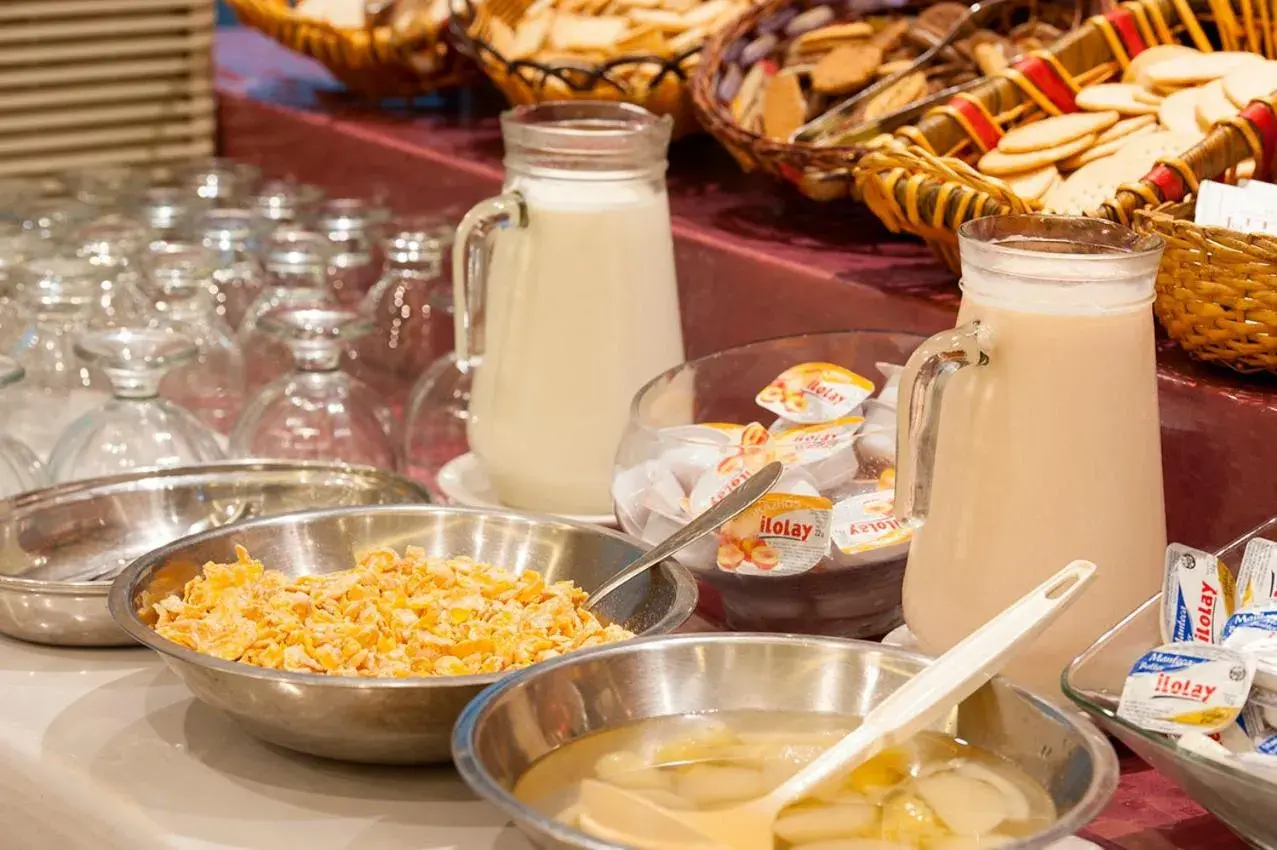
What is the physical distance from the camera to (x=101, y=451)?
1.60 metres

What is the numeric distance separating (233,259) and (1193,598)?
1418 millimetres

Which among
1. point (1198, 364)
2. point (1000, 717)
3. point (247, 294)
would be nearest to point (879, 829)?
point (1000, 717)

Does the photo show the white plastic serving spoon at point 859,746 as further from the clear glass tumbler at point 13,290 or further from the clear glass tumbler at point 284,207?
the clear glass tumbler at point 284,207

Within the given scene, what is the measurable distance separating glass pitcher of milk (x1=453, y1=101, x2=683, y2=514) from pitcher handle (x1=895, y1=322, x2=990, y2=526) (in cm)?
45

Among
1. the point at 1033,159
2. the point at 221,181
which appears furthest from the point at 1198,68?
the point at 221,181

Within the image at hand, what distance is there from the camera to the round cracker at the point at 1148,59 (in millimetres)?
1563

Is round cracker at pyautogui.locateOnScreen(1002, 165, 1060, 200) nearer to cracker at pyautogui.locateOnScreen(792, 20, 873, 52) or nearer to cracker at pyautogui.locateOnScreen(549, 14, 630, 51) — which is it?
cracker at pyautogui.locateOnScreen(792, 20, 873, 52)

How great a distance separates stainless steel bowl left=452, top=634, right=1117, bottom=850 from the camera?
936 millimetres

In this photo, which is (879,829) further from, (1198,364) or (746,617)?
(1198,364)

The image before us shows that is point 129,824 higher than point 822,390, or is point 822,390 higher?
point 822,390

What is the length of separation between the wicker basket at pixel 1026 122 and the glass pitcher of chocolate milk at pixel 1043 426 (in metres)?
0.26

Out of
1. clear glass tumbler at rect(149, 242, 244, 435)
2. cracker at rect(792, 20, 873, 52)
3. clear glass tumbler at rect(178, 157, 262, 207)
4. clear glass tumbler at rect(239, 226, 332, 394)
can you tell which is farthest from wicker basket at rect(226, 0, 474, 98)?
cracker at rect(792, 20, 873, 52)

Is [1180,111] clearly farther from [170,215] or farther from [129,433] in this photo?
[170,215]

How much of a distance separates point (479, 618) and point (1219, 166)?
66cm
